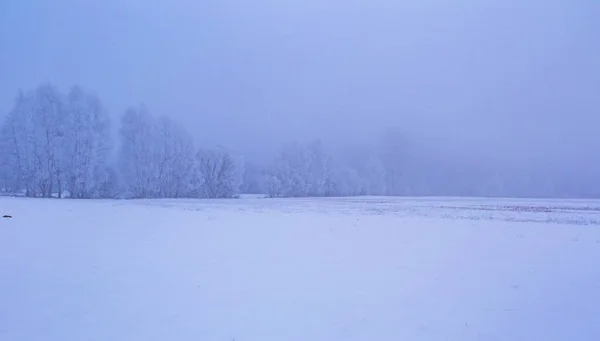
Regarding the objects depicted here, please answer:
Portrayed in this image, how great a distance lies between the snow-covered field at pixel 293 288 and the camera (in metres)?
7.82

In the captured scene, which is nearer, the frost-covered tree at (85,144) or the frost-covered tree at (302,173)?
the frost-covered tree at (85,144)

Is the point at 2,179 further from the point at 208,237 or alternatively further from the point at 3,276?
the point at 3,276

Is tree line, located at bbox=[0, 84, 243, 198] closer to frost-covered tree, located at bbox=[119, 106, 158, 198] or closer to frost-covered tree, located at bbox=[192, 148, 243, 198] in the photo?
frost-covered tree, located at bbox=[119, 106, 158, 198]

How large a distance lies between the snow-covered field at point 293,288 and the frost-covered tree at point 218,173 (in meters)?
63.3

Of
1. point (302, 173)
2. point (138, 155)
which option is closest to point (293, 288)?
point (138, 155)

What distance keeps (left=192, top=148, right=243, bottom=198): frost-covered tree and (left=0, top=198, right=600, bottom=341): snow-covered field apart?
208 feet

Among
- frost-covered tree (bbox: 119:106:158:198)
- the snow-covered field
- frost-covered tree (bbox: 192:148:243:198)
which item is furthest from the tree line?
the snow-covered field

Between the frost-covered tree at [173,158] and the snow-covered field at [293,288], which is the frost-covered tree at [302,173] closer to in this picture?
the frost-covered tree at [173,158]

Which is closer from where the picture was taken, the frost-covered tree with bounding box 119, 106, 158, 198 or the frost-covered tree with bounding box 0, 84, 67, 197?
the frost-covered tree with bounding box 0, 84, 67, 197

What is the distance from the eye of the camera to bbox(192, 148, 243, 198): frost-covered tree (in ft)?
272

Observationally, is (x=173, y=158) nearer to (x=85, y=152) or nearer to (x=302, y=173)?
(x=85, y=152)

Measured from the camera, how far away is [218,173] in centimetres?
8394

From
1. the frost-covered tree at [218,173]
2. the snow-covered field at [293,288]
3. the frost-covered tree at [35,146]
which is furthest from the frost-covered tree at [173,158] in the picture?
the snow-covered field at [293,288]

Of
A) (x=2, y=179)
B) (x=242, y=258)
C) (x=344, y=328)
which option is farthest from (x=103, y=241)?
(x=2, y=179)
